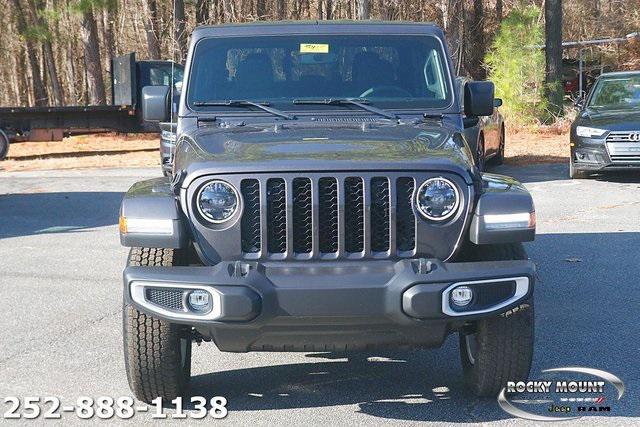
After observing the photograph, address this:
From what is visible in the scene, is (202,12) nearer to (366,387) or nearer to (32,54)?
(32,54)

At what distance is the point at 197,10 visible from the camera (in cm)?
3030

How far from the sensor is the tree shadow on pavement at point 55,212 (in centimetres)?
1160

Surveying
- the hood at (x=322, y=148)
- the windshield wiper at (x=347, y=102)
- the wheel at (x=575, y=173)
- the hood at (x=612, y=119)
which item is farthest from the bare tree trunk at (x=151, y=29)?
the hood at (x=322, y=148)

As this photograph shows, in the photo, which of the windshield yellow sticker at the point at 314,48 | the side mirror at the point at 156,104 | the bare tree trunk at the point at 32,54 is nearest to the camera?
the windshield yellow sticker at the point at 314,48

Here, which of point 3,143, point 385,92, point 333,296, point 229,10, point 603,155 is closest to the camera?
point 333,296

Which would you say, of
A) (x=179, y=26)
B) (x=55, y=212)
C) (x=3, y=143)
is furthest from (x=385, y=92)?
(x=179, y=26)

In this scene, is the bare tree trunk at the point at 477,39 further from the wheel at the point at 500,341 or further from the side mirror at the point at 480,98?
the wheel at the point at 500,341

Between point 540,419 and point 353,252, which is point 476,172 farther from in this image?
point 540,419

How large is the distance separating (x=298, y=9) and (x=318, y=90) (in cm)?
2859

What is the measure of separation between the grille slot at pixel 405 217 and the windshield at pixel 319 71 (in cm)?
127

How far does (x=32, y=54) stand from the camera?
130ft

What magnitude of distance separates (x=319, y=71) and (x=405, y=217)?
164 cm

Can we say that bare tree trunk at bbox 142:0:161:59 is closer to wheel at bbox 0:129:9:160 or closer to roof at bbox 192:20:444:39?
wheel at bbox 0:129:9:160

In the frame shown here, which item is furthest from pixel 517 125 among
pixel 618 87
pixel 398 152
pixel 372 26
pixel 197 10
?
pixel 398 152
